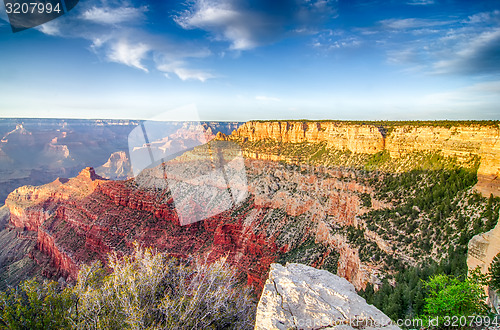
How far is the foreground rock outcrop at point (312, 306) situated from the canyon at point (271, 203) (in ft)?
38.8

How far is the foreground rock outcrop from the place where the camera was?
5.25m

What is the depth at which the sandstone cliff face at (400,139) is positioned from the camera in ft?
65.5

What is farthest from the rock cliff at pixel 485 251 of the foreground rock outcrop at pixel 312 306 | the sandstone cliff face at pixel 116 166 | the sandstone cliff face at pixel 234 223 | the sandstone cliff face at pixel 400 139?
the sandstone cliff face at pixel 116 166

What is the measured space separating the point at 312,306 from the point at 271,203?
3210 centimetres

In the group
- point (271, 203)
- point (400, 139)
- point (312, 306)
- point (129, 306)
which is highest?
point (400, 139)

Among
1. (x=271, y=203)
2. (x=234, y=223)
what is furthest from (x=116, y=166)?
(x=271, y=203)

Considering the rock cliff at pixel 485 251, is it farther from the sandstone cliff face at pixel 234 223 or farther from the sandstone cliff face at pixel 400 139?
the sandstone cliff face at pixel 400 139

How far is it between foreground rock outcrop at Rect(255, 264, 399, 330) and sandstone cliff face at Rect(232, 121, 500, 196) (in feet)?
69.0

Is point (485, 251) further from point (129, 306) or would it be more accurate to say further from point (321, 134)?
point (321, 134)

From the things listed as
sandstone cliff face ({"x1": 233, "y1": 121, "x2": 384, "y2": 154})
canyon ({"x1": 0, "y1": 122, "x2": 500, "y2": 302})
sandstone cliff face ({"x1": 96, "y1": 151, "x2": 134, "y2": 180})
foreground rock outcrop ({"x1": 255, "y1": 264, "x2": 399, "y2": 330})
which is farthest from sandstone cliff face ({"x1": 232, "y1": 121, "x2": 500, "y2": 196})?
sandstone cliff face ({"x1": 96, "y1": 151, "x2": 134, "y2": 180})

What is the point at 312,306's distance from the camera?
5.76 metres

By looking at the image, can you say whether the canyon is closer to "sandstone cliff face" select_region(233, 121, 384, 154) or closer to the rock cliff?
"sandstone cliff face" select_region(233, 121, 384, 154)

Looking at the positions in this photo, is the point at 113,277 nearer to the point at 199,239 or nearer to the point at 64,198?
the point at 199,239

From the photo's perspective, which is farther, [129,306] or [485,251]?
[485,251]
